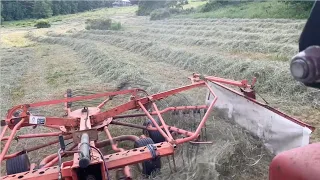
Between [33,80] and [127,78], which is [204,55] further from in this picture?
[33,80]

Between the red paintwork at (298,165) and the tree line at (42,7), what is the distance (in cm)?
4842

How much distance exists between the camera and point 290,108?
5766 millimetres

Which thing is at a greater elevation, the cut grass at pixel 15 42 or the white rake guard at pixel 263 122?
the white rake guard at pixel 263 122

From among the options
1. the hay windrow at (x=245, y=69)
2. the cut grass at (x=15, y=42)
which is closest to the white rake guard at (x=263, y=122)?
the hay windrow at (x=245, y=69)

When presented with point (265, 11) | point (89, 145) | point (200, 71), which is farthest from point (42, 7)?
point (89, 145)

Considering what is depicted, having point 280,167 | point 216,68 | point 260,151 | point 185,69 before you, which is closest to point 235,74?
point 216,68

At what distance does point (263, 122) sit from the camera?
4.35 m

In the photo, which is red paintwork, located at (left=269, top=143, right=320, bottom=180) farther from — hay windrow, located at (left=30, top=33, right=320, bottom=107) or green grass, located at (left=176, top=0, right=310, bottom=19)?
green grass, located at (left=176, top=0, right=310, bottom=19)

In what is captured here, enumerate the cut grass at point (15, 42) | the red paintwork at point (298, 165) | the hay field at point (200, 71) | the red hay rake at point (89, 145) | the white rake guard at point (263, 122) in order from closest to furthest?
the red paintwork at point (298, 165), the red hay rake at point (89, 145), the white rake guard at point (263, 122), the hay field at point (200, 71), the cut grass at point (15, 42)

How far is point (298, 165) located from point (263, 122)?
119 inches

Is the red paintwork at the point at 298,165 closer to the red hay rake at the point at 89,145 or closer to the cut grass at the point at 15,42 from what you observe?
the red hay rake at the point at 89,145

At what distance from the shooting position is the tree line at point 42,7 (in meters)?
46.9

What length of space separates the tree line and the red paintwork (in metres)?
48.4

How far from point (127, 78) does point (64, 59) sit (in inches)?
247
